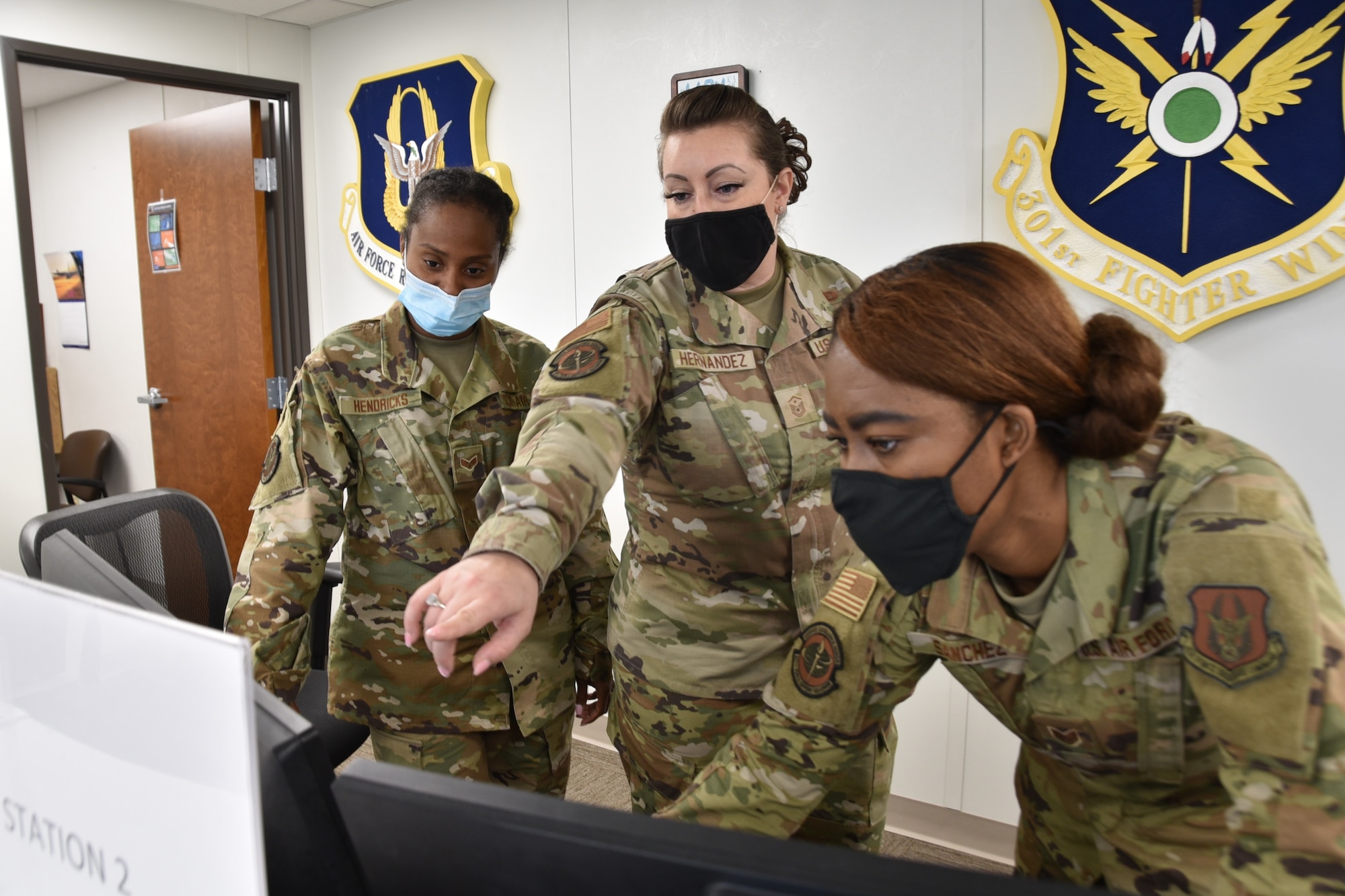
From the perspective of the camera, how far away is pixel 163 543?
2021 millimetres

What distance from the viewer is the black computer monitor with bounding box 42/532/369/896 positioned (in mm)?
536

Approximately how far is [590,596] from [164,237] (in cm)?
336

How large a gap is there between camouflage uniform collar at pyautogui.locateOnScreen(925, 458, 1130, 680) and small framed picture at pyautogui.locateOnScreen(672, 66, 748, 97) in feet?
6.30

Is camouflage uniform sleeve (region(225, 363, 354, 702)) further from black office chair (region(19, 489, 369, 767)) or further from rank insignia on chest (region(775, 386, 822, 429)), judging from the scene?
rank insignia on chest (region(775, 386, 822, 429))

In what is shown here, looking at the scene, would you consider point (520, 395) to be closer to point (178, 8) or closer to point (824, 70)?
point (824, 70)

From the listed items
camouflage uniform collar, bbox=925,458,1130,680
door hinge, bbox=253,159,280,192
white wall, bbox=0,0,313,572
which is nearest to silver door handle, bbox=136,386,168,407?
white wall, bbox=0,0,313,572

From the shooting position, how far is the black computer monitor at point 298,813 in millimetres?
536

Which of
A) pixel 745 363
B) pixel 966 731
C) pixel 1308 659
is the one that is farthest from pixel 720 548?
pixel 966 731

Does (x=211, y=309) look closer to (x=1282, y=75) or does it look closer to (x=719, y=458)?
(x=719, y=458)

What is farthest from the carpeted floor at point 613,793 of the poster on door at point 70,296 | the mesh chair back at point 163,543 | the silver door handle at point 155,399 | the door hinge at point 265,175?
the poster on door at point 70,296

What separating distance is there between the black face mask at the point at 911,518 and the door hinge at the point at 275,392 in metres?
3.30

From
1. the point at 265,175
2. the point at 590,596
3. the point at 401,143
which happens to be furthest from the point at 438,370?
the point at 265,175

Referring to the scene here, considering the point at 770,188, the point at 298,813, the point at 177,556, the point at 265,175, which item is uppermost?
the point at 265,175

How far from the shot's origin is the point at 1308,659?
0.70 metres
